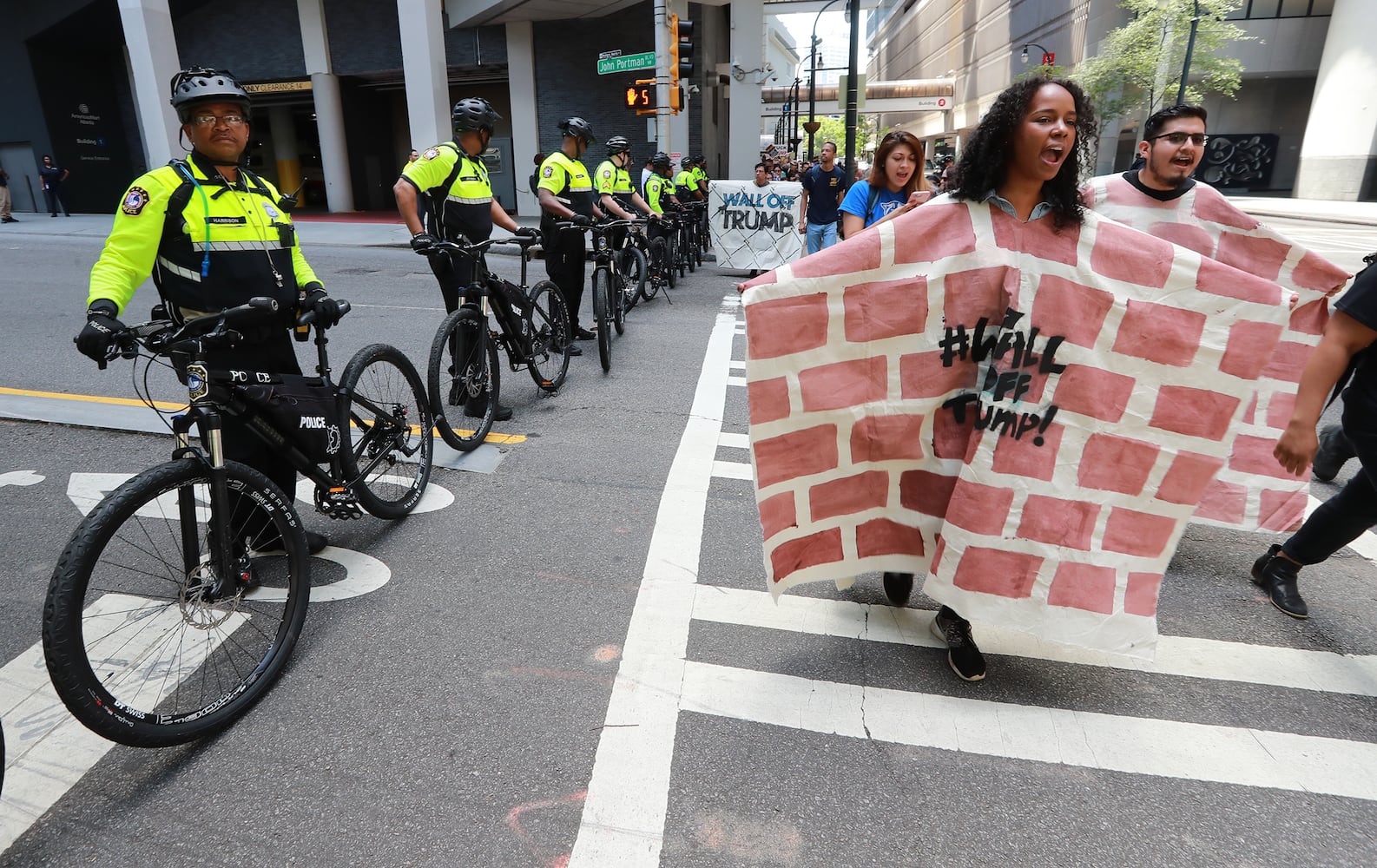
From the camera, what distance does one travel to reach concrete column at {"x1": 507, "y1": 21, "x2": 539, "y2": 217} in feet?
83.3

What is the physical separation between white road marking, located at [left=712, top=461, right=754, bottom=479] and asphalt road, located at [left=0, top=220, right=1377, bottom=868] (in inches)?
21.7

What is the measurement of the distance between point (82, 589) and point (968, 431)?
111 inches

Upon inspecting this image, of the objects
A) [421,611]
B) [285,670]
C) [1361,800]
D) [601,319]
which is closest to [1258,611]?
[1361,800]

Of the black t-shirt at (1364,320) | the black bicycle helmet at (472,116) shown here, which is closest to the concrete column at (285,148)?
the black bicycle helmet at (472,116)

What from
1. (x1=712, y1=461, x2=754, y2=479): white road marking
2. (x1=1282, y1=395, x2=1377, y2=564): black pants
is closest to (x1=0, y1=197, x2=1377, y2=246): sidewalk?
(x1=712, y1=461, x2=754, y2=479): white road marking

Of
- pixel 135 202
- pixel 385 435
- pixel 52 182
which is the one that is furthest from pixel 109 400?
pixel 52 182

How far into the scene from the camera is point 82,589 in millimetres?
2256

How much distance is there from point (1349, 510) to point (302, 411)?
4326 millimetres

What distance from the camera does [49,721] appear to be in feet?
8.73

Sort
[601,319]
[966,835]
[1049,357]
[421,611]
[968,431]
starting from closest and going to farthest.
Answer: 1. [966,835]
2. [1049,357]
3. [968,431]
4. [421,611]
5. [601,319]

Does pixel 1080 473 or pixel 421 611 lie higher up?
pixel 1080 473

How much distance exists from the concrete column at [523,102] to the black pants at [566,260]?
18782mm

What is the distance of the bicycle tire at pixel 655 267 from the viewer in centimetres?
1140

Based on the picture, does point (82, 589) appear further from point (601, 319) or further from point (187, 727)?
point (601, 319)
